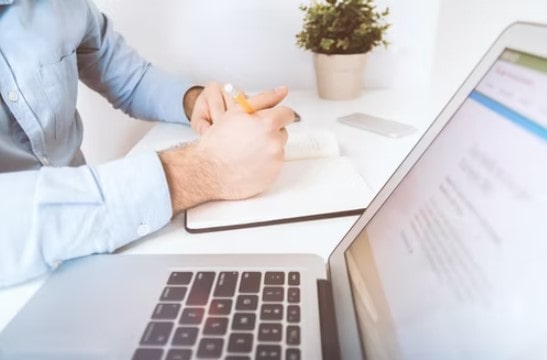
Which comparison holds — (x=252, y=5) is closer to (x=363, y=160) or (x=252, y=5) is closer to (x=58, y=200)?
(x=363, y=160)

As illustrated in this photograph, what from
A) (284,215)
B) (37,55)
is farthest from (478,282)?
(37,55)

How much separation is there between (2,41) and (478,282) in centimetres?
69

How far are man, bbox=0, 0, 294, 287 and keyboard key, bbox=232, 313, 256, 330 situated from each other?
181mm

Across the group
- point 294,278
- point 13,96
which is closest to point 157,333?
point 294,278

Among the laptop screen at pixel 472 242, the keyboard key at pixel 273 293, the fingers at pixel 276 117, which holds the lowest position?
the keyboard key at pixel 273 293

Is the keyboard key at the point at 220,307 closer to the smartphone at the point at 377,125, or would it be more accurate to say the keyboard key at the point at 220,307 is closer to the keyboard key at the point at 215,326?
the keyboard key at the point at 215,326

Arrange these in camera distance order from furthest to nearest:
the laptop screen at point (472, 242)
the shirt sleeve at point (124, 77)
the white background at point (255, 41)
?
the white background at point (255, 41)
the shirt sleeve at point (124, 77)
the laptop screen at point (472, 242)

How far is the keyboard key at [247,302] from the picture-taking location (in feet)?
1.16

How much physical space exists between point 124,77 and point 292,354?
75 cm

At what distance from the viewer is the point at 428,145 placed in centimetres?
38

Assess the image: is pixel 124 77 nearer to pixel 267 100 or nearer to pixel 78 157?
pixel 78 157

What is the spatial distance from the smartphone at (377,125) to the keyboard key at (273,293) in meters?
0.44

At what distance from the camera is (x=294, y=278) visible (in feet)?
1.28

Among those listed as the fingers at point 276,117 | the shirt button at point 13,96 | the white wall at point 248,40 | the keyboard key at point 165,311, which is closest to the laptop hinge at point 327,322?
the keyboard key at point 165,311
